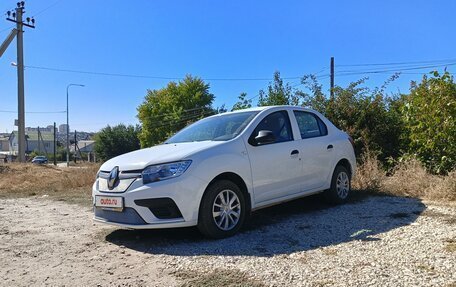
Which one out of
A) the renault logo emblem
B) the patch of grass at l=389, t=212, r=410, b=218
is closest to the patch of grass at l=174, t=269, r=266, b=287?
the renault logo emblem

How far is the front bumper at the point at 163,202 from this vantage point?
4754 millimetres

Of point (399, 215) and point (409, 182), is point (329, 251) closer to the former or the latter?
point (399, 215)

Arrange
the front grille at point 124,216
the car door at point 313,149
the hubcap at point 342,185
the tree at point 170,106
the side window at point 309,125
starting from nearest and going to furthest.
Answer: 1. the front grille at point 124,216
2. the car door at point 313,149
3. the side window at point 309,125
4. the hubcap at point 342,185
5. the tree at point 170,106

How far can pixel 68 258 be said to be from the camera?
15.2ft

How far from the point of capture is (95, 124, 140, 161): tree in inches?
2702

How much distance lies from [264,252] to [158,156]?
5.45 ft

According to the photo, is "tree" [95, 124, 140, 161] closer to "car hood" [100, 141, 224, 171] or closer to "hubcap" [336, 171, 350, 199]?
"hubcap" [336, 171, 350, 199]

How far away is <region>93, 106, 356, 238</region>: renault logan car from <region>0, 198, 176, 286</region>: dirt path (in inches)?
16.9

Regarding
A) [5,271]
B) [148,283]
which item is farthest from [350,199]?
[5,271]

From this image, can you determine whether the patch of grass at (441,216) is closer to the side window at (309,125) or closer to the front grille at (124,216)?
the side window at (309,125)

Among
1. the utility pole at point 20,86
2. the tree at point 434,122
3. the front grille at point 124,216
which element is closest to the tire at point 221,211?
the front grille at point 124,216

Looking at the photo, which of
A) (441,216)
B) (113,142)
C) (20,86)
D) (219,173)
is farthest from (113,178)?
(113,142)

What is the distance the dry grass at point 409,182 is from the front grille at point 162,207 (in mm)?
4700

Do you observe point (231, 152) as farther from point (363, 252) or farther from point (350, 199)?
point (350, 199)
